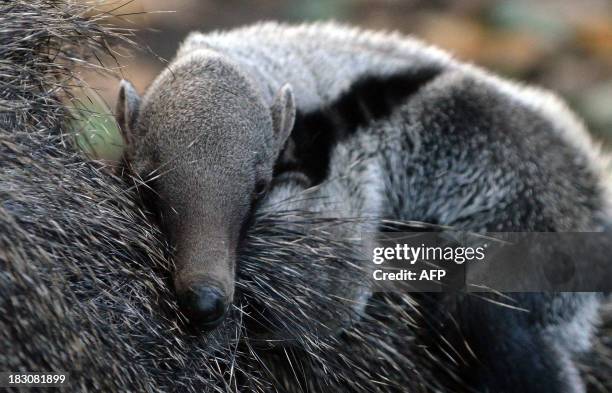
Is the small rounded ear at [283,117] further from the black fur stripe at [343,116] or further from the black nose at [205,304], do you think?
the black nose at [205,304]

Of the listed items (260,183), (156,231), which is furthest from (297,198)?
(156,231)

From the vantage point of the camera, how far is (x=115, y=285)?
2.05m

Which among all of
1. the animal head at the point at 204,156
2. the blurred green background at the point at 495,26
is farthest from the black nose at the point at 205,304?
the blurred green background at the point at 495,26

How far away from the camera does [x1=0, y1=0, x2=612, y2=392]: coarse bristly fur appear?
188 cm

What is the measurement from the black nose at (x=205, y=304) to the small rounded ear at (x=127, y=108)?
60cm

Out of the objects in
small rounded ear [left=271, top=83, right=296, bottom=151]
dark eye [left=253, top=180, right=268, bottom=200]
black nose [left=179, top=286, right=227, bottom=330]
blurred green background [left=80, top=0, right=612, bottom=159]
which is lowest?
black nose [left=179, top=286, right=227, bottom=330]

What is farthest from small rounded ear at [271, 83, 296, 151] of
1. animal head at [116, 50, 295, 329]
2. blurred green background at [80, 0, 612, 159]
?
blurred green background at [80, 0, 612, 159]

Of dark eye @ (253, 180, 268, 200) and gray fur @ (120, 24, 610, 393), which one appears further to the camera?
dark eye @ (253, 180, 268, 200)

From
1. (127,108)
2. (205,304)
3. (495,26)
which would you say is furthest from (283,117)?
(495,26)

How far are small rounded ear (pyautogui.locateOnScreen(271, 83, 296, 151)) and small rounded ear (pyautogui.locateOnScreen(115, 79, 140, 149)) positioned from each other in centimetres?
39

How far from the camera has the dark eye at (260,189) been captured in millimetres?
2420

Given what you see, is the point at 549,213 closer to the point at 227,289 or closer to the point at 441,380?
the point at 441,380

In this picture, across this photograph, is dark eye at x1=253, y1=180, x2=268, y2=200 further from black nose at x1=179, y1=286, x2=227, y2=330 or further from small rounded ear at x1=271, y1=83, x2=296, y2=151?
black nose at x1=179, y1=286, x2=227, y2=330

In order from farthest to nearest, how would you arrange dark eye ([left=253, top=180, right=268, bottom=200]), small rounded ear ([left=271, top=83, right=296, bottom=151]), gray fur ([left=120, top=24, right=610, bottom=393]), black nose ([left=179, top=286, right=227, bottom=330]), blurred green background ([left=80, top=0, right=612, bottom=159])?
blurred green background ([left=80, top=0, right=612, bottom=159]) < small rounded ear ([left=271, top=83, right=296, bottom=151]) < dark eye ([left=253, top=180, right=268, bottom=200]) < gray fur ([left=120, top=24, right=610, bottom=393]) < black nose ([left=179, top=286, right=227, bottom=330])
